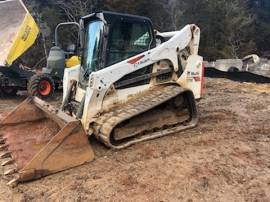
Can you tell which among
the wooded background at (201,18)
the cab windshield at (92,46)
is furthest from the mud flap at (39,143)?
the wooded background at (201,18)

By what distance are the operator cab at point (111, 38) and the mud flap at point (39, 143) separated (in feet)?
3.02

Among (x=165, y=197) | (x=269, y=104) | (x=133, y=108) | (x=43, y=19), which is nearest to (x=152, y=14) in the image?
(x=43, y=19)

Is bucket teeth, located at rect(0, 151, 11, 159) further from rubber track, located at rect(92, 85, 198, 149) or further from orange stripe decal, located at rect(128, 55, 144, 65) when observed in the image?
orange stripe decal, located at rect(128, 55, 144, 65)

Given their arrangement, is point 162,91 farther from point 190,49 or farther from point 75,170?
point 75,170

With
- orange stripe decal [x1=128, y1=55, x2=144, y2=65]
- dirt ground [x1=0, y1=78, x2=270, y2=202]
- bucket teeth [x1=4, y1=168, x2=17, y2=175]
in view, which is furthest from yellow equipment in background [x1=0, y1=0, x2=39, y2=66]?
Result: bucket teeth [x1=4, y1=168, x2=17, y2=175]

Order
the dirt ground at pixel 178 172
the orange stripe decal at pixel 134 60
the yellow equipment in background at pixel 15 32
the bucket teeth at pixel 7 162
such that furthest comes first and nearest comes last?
the yellow equipment in background at pixel 15 32, the orange stripe decal at pixel 134 60, the bucket teeth at pixel 7 162, the dirt ground at pixel 178 172

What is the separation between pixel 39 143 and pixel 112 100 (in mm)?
1078

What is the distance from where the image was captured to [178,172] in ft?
14.6

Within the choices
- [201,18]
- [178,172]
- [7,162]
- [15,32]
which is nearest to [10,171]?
[7,162]

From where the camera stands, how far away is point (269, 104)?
749 cm

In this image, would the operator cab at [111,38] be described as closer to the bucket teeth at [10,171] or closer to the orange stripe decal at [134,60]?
the orange stripe decal at [134,60]

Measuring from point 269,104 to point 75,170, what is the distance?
14.0ft

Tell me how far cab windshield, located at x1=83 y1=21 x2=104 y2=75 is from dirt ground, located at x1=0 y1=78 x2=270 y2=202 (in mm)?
1104

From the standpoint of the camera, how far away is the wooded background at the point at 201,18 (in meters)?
22.8
